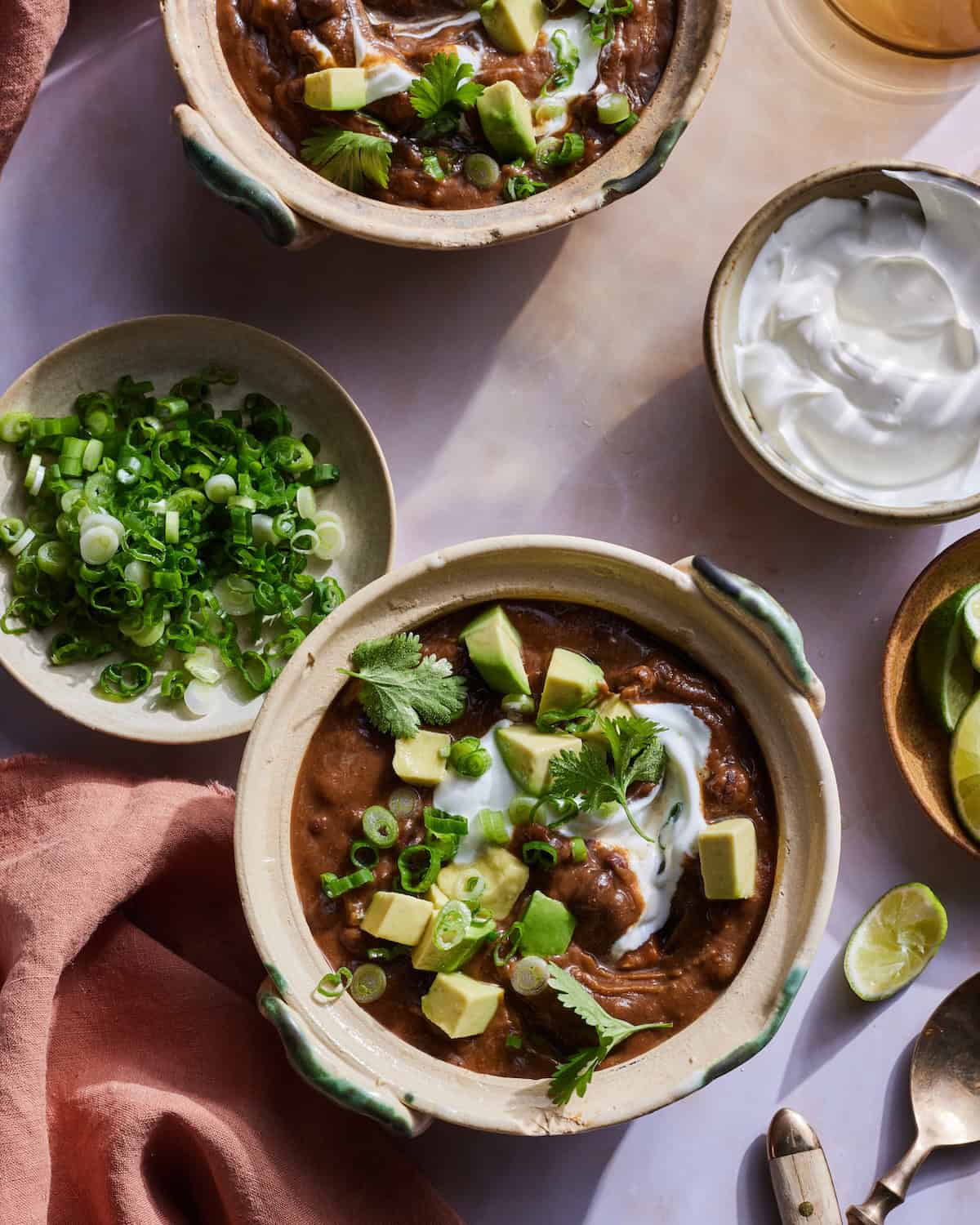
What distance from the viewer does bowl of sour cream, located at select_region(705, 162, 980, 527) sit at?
9.29 ft

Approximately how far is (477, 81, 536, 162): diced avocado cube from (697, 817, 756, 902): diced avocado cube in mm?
1447

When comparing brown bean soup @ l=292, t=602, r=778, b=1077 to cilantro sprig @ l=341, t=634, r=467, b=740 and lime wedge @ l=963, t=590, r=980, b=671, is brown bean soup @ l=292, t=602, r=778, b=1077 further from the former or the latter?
lime wedge @ l=963, t=590, r=980, b=671

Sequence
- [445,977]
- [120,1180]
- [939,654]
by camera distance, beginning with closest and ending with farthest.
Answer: [445,977] < [120,1180] < [939,654]

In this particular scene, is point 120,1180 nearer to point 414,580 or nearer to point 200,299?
point 414,580

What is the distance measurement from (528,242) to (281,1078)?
1.98m

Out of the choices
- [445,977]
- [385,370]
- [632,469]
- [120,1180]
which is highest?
[385,370]

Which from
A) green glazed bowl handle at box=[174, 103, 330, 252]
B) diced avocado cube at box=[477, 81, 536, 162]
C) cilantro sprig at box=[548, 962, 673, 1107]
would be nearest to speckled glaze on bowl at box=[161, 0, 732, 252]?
green glazed bowl handle at box=[174, 103, 330, 252]

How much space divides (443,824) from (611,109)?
1.52 metres

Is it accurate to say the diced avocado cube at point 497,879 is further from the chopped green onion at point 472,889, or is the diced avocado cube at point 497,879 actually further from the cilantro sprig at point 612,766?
the cilantro sprig at point 612,766

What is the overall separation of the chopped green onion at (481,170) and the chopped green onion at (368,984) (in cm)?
162

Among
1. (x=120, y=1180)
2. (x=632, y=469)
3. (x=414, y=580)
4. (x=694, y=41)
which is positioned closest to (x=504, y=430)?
(x=632, y=469)

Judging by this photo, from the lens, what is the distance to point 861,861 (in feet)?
9.88

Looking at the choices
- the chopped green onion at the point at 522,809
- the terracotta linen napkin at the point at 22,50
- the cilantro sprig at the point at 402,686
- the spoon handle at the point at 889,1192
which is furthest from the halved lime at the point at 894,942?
the terracotta linen napkin at the point at 22,50

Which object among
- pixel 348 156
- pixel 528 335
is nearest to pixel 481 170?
pixel 348 156
